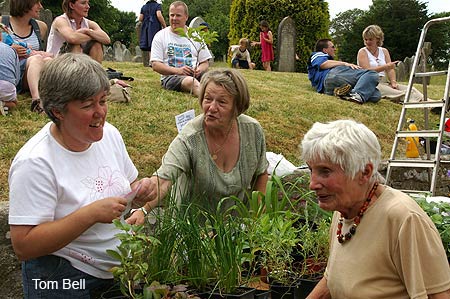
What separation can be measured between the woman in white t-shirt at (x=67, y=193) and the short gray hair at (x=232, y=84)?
1.23 m

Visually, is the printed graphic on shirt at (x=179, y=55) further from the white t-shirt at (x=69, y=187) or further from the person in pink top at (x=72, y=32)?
the white t-shirt at (x=69, y=187)

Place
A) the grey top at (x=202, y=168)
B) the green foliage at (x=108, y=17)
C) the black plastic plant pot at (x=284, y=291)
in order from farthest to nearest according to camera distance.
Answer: the green foliage at (x=108, y=17), the grey top at (x=202, y=168), the black plastic plant pot at (x=284, y=291)

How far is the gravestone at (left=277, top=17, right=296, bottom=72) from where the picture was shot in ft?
51.4

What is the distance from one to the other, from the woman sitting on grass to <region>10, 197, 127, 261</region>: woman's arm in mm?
1203

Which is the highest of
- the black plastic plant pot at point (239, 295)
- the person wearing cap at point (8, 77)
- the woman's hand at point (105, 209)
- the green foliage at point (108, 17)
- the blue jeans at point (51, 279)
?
the green foliage at point (108, 17)

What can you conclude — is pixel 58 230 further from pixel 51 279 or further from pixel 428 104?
pixel 428 104

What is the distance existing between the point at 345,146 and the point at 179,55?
5.68 metres

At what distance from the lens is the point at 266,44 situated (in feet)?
52.3

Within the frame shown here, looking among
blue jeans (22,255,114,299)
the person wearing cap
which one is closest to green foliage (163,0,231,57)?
the person wearing cap

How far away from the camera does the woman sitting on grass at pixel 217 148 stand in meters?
3.70

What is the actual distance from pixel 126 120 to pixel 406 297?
183 inches

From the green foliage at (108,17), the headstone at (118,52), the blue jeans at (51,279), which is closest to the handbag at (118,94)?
the blue jeans at (51,279)

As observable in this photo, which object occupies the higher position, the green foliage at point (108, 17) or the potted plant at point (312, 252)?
the green foliage at point (108, 17)

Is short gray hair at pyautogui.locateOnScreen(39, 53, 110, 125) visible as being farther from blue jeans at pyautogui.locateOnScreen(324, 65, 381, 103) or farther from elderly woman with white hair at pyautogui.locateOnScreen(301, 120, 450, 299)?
blue jeans at pyautogui.locateOnScreen(324, 65, 381, 103)
